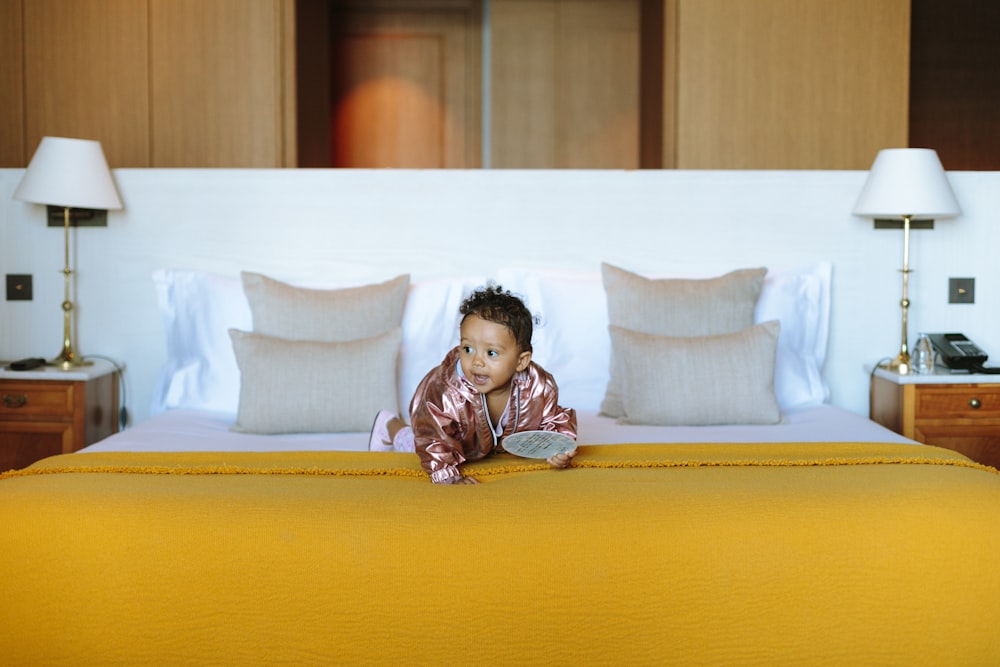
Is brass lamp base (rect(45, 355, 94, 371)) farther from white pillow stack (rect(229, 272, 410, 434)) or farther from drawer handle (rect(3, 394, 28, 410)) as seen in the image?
white pillow stack (rect(229, 272, 410, 434))

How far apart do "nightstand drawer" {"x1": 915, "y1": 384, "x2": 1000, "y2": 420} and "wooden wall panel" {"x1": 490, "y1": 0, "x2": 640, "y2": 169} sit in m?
2.93

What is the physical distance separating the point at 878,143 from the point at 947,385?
4.40ft

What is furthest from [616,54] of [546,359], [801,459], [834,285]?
[801,459]

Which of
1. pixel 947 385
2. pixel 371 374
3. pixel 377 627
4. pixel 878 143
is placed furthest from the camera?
pixel 878 143

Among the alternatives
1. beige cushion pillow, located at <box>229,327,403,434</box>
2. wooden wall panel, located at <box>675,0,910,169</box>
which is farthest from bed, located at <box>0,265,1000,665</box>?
wooden wall panel, located at <box>675,0,910,169</box>

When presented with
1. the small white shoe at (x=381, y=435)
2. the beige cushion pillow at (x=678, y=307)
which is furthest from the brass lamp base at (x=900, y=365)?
the small white shoe at (x=381, y=435)

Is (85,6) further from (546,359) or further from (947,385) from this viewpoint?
(947,385)

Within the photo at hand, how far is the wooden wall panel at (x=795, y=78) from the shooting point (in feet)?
12.4

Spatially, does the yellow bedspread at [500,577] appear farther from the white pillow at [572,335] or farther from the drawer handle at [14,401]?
the drawer handle at [14,401]

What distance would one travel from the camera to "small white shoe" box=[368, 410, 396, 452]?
227 centimetres

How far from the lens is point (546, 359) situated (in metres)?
2.83

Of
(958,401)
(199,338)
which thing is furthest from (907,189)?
(199,338)

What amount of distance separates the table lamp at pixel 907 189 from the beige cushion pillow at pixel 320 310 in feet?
4.84

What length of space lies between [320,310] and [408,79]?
135 inches
